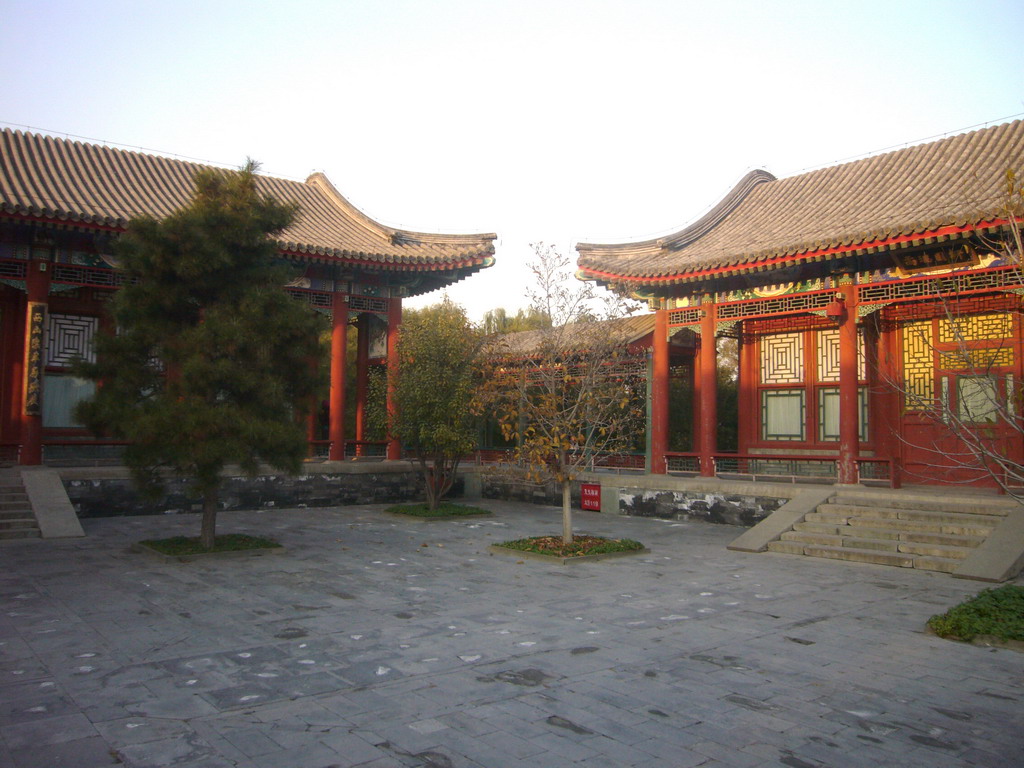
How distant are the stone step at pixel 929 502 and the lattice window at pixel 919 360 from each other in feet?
7.38

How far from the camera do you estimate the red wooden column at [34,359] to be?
40.6 ft

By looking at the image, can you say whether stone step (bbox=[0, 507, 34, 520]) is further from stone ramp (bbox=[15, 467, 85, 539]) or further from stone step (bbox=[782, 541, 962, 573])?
stone step (bbox=[782, 541, 962, 573])

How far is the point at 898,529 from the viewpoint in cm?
1005

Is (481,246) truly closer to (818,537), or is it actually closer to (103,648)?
(818,537)

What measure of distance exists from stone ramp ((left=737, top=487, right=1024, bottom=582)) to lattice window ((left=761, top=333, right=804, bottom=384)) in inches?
134

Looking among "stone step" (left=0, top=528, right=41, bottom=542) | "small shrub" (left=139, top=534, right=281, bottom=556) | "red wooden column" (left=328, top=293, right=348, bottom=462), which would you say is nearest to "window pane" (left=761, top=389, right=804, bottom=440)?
"red wooden column" (left=328, top=293, right=348, bottom=462)

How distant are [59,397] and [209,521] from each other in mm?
6495

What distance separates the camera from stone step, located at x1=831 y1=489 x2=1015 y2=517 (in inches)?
389

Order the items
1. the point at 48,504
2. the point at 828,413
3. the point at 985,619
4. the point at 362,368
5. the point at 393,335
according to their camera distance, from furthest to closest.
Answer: the point at 362,368 → the point at 393,335 → the point at 828,413 → the point at 48,504 → the point at 985,619

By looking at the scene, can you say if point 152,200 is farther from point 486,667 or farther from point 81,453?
point 486,667

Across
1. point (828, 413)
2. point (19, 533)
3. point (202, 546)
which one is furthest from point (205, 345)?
point (828, 413)

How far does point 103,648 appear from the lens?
5535mm

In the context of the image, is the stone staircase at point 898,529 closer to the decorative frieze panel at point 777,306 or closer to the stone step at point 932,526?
the stone step at point 932,526

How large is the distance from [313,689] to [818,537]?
7.52 meters
